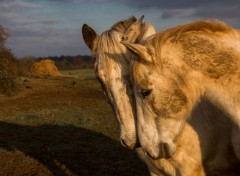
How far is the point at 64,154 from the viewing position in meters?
10.1

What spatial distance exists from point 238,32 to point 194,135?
1184 millimetres

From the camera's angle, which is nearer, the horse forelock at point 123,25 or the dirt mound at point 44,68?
the horse forelock at point 123,25

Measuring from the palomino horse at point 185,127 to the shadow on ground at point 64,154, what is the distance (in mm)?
3712

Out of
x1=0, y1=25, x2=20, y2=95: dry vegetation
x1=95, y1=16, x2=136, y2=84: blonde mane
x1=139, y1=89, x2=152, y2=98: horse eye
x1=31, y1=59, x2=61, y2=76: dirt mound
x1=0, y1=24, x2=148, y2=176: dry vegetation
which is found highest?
x1=95, y1=16, x2=136, y2=84: blonde mane

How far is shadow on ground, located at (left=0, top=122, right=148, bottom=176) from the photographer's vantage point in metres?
8.71

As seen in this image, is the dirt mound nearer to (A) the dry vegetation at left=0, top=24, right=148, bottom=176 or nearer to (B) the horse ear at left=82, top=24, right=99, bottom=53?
(A) the dry vegetation at left=0, top=24, right=148, bottom=176

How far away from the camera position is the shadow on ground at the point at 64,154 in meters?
8.71

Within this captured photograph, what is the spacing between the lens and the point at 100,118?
15.7 meters

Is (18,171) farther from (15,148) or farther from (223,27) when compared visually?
(223,27)

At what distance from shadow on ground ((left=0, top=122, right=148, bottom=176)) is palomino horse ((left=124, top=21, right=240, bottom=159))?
4230mm

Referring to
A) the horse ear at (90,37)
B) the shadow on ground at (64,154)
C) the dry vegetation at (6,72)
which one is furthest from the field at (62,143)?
the dry vegetation at (6,72)

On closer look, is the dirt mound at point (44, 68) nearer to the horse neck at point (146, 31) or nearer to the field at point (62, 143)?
the field at point (62, 143)

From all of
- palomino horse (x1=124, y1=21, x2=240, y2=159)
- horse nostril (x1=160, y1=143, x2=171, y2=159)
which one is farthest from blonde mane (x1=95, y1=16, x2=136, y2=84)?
horse nostril (x1=160, y1=143, x2=171, y2=159)

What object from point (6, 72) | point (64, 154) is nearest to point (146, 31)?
point (64, 154)
